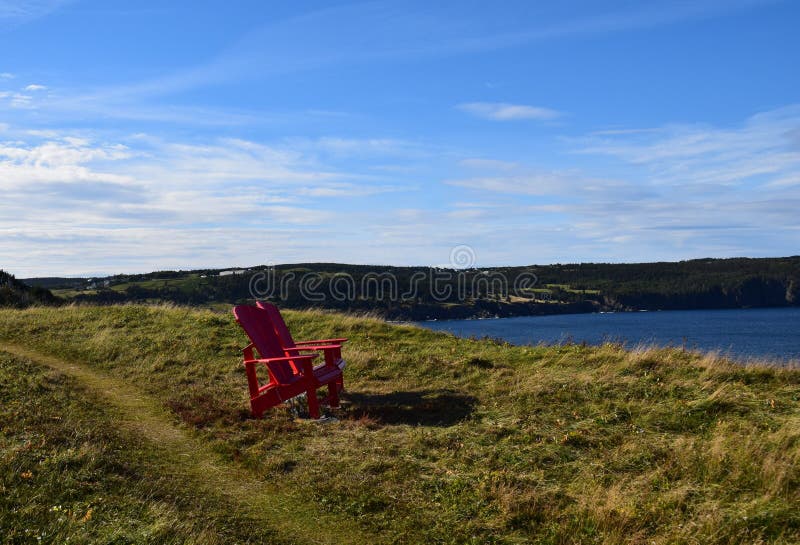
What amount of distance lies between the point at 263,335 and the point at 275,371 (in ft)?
3.64

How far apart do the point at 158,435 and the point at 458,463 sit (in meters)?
4.68

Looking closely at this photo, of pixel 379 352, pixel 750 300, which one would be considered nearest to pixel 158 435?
pixel 379 352

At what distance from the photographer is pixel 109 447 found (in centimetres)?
761

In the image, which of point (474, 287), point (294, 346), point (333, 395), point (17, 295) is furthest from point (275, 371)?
point (474, 287)

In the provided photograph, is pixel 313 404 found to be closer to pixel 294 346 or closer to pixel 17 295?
pixel 294 346

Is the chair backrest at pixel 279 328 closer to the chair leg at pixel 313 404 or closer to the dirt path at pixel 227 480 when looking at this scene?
the chair leg at pixel 313 404

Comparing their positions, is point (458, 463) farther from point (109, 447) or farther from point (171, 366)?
point (171, 366)

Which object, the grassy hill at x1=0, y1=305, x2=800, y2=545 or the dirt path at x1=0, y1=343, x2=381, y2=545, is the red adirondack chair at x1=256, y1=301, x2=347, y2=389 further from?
the dirt path at x1=0, y1=343, x2=381, y2=545

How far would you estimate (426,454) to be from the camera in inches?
305

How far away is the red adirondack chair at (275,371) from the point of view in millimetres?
9555

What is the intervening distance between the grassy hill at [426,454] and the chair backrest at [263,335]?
0.76 meters

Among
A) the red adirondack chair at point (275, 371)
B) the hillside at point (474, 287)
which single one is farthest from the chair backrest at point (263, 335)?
the hillside at point (474, 287)

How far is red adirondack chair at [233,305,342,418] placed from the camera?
955cm

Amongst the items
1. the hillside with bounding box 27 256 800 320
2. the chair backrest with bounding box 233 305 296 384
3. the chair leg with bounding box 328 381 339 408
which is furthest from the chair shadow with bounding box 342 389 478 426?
the hillside with bounding box 27 256 800 320
